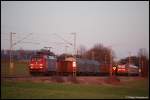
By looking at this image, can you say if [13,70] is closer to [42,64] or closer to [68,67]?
[68,67]

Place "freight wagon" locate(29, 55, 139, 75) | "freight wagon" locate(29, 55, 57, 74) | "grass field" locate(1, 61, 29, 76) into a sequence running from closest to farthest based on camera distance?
"freight wagon" locate(29, 55, 57, 74), "freight wagon" locate(29, 55, 139, 75), "grass field" locate(1, 61, 29, 76)

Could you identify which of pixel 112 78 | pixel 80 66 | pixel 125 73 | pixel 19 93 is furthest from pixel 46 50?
pixel 19 93

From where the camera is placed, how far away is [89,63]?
4931 centimetres

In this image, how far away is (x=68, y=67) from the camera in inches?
1795

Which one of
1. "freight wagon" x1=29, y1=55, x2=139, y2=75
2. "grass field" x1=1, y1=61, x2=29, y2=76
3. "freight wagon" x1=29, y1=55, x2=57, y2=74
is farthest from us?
"grass field" x1=1, y1=61, x2=29, y2=76

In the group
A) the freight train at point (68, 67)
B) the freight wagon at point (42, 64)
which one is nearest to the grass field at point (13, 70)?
the freight wagon at point (42, 64)

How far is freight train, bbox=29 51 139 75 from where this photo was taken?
Answer: 137 feet

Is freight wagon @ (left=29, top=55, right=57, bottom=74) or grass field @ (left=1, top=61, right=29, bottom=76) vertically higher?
freight wagon @ (left=29, top=55, right=57, bottom=74)

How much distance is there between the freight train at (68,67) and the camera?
137ft

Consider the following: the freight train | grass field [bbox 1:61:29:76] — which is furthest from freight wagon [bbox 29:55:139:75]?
grass field [bbox 1:61:29:76]

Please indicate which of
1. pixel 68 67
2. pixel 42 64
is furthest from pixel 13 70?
pixel 42 64

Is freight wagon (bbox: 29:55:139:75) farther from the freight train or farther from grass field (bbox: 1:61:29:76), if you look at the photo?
grass field (bbox: 1:61:29:76)

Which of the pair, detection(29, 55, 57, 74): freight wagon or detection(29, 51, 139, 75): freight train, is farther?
detection(29, 51, 139, 75): freight train

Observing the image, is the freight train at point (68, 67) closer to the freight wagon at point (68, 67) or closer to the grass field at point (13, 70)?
the freight wagon at point (68, 67)
